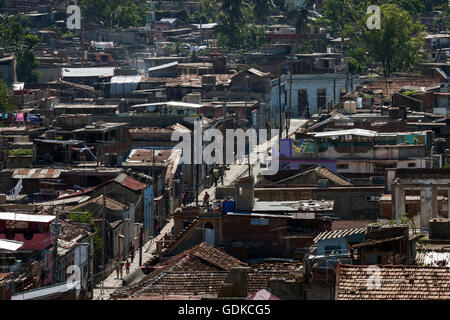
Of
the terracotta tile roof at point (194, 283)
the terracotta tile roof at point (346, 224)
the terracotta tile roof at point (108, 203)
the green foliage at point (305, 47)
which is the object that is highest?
the terracotta tile roof at point (194, 283)

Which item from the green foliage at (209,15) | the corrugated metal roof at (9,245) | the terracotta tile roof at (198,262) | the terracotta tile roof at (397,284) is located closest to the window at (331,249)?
the terracotta tile roof at (397,284)

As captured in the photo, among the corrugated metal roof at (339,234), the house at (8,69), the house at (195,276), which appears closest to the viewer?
the house at (195,276)

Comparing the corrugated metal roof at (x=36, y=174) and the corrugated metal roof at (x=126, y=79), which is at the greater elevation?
the corrugated metal roof at (x=36, y=174)

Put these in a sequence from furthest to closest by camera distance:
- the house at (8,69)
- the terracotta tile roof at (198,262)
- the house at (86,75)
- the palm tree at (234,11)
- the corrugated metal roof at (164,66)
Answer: the palm tree at (234,11) < the corrugated metal roof at (164,66) < the house at (86,75) < the house at (8,69) < the terracotta tile roof at (198,262)

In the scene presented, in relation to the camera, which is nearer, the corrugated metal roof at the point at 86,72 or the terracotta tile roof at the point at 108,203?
the terracotta tile roof at the point at 108,203

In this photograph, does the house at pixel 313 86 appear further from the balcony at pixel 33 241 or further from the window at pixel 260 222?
the balcony at pixel 33 241
